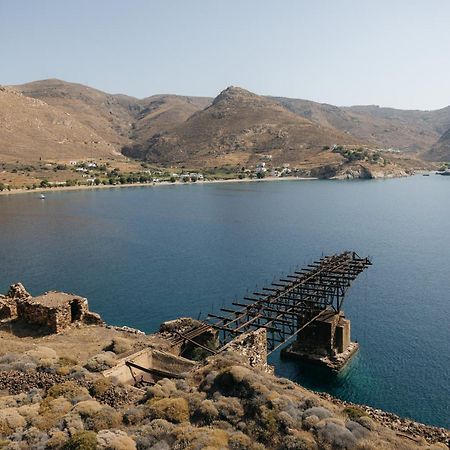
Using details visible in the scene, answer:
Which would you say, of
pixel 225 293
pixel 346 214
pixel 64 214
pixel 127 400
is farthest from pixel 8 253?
pixel 346 214

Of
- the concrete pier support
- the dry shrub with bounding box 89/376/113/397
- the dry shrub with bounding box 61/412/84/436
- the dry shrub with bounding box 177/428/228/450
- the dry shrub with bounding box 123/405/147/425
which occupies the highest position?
the dry shrub with bounding box 177/428/228/450

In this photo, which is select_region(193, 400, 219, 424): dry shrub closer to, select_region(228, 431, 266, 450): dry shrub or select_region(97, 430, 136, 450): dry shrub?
select_region(228, 431, 266, 450): dry shrub

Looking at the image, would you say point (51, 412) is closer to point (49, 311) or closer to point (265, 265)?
point (49, 311)

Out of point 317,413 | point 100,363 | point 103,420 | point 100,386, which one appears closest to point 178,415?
point 103,420

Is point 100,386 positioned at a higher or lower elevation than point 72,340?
higher

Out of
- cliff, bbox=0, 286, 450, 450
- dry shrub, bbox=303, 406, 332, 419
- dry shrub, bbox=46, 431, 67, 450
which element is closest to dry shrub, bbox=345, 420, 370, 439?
cliff, bbox=0, 286, 450, 450

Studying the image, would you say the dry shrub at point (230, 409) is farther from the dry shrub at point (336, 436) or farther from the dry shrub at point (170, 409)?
the dry shrub at point (336, 436)

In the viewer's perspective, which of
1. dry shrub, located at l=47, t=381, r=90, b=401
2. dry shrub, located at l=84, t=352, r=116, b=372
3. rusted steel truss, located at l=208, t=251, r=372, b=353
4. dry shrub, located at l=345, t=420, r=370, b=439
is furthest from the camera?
rusted steel truss, located at l=208, t=251, r=372, b=353
